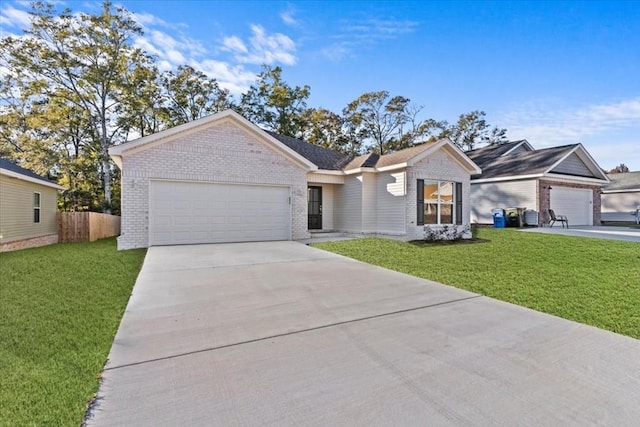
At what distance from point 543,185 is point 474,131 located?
22645 mm

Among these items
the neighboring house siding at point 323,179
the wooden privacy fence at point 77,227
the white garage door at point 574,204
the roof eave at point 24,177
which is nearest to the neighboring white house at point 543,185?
the white garage door at point 574,204

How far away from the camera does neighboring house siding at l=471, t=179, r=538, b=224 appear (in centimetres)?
1694

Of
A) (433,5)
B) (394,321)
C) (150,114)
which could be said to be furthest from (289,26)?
(150,114)

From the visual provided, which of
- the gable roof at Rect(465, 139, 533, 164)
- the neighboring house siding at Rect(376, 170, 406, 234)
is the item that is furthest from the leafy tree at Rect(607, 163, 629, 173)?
the neighboring house siding at Rect(376, 170, 406, 234)

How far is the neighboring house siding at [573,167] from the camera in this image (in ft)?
58.7

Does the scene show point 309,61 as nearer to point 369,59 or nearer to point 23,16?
point 369,59

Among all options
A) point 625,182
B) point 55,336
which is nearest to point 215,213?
point 55,336

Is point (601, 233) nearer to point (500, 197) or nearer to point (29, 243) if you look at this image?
point (500, 197)

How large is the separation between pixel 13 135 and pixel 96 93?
795 cm

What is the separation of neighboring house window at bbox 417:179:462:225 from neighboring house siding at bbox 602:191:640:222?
21.1 metres

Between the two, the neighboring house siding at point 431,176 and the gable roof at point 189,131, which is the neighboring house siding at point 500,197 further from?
the gable roof at point 189,131

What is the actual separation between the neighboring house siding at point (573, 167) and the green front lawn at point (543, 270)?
8.66 m

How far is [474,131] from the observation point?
121ft

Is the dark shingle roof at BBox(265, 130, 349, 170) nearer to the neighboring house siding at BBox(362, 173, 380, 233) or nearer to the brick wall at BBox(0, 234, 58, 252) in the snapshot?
the neighboring house siding at BBox(362, 173, 380, 233)
